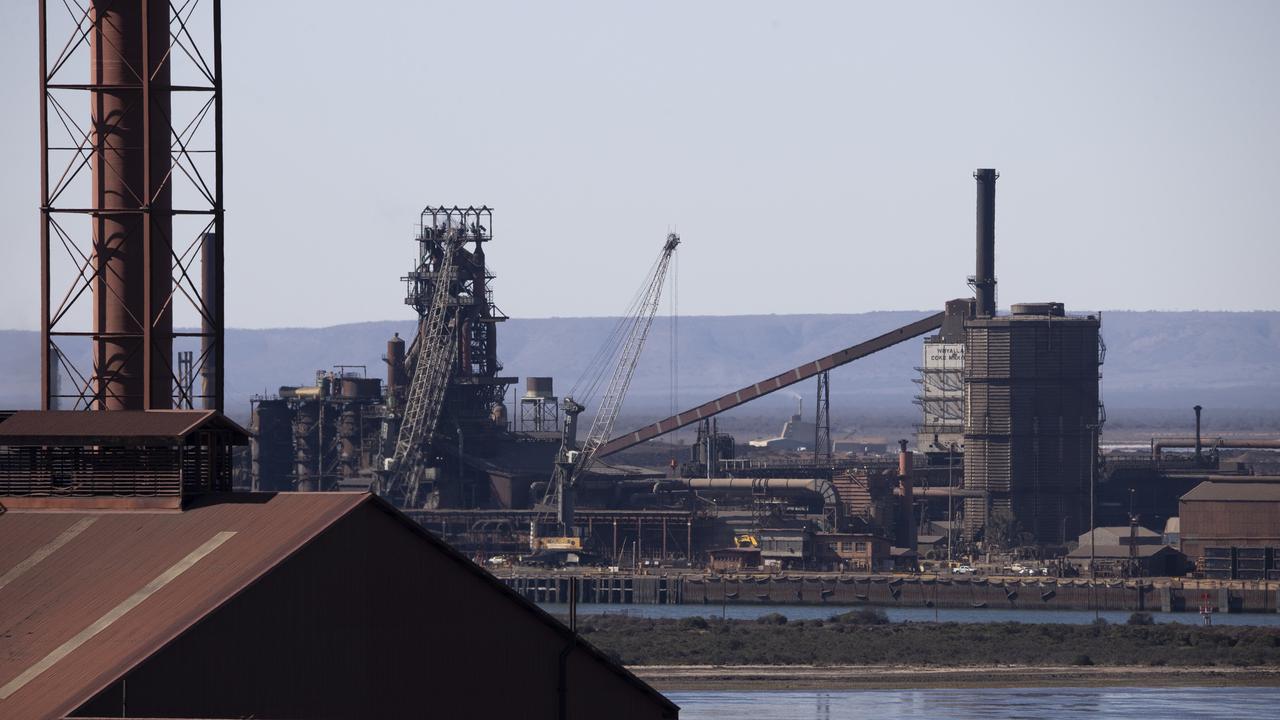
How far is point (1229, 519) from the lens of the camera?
A: 143 meters

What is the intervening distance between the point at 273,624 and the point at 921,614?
101 metres

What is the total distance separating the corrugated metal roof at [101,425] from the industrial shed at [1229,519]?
363 feet

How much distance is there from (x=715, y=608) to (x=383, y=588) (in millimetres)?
100656

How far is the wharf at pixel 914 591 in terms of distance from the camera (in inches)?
5226

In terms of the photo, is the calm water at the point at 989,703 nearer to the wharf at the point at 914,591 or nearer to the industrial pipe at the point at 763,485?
the wharf at the point at 914,591

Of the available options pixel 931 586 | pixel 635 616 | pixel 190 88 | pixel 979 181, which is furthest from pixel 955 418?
pixel 190 88

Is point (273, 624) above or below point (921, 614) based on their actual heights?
above

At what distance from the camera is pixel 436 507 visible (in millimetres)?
154625

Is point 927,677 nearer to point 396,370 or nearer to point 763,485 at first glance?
point 763,485

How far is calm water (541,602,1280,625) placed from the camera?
125m

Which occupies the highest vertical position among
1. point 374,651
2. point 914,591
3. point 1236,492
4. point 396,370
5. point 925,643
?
point 396,370

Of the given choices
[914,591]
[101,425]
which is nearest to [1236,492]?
[914,591]

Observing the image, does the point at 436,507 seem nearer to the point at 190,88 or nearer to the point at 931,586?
the point at 931,586

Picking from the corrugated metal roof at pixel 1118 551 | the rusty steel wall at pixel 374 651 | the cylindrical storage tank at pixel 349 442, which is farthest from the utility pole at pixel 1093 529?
the rusty steel wall at pixel 374 651
